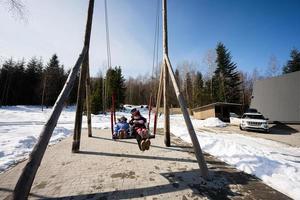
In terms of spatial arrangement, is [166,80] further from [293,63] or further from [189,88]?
[293,63]

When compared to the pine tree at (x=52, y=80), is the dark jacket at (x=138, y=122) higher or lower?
lower

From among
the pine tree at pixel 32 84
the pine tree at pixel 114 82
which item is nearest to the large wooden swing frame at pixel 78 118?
the pine tree at pixel 114 82

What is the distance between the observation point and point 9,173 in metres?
4.41

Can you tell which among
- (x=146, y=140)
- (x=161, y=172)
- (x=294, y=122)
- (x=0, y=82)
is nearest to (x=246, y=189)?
(x=161, y=172)

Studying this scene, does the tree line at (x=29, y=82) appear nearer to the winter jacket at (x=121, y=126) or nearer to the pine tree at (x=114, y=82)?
the pine tree at (x=114, y=82)

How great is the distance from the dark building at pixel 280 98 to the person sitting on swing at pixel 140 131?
19.3m

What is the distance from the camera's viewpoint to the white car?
15367 mm

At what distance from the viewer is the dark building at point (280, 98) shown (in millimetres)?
18094

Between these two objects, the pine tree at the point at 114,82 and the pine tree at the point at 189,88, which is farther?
the pine tree at the point at 189,88

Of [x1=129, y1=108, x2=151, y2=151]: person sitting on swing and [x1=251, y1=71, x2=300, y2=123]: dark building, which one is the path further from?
[x1=251, y1=71, x2=300, y2=123]: dark building

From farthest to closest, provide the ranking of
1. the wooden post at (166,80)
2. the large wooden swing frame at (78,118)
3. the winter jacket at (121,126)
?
the wooden post at (166,80), the winter jacket at (121,126), the large wooden swing frame at (78,118)

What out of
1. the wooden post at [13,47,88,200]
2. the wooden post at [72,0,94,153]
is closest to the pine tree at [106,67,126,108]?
the wooden post at [72,0,94,153]

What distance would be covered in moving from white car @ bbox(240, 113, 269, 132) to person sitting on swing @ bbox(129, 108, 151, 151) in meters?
14.2

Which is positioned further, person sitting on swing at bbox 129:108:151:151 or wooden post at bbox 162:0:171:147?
wooden post at bbox 162:0:171:147
